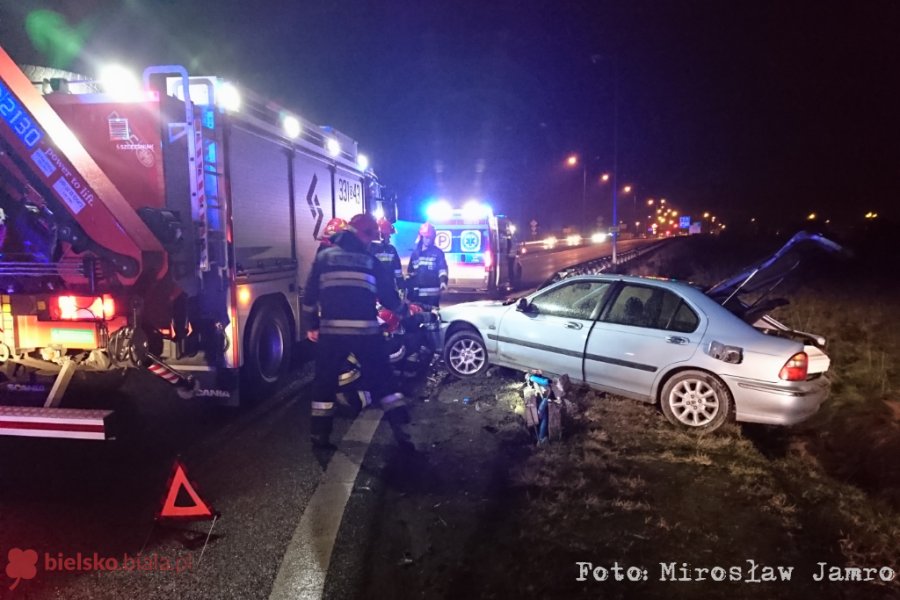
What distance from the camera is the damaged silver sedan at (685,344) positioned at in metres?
4.84

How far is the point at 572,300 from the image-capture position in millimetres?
6152

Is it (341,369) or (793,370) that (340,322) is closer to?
(341,369)

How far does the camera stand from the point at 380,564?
3.15m

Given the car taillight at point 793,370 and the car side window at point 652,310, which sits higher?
the car side window at point 652,310

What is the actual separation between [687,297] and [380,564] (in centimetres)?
375

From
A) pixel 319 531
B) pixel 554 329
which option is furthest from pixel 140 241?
pixel 554 329

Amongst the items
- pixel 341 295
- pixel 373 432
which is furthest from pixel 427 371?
pixel 341 295

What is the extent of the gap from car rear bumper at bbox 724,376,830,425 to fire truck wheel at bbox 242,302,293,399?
15.1ft

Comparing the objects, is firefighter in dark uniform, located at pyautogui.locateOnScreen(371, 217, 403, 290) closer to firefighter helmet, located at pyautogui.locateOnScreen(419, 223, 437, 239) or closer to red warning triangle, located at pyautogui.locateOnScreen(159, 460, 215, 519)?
firefighter helmet, located at pyautogui.locateOnScreen(419, 223, 437, 239)

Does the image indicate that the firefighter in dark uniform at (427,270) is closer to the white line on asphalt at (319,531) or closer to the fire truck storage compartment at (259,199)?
the fire truck storage compartment at (259,199)

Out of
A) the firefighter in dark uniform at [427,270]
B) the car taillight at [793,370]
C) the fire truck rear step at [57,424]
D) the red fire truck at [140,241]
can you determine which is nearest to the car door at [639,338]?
the car taillight at [793,370]

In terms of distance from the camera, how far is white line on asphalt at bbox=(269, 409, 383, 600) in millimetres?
2953

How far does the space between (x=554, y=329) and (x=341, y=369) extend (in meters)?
2.46

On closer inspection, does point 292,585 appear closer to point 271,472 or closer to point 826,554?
point 271,472
